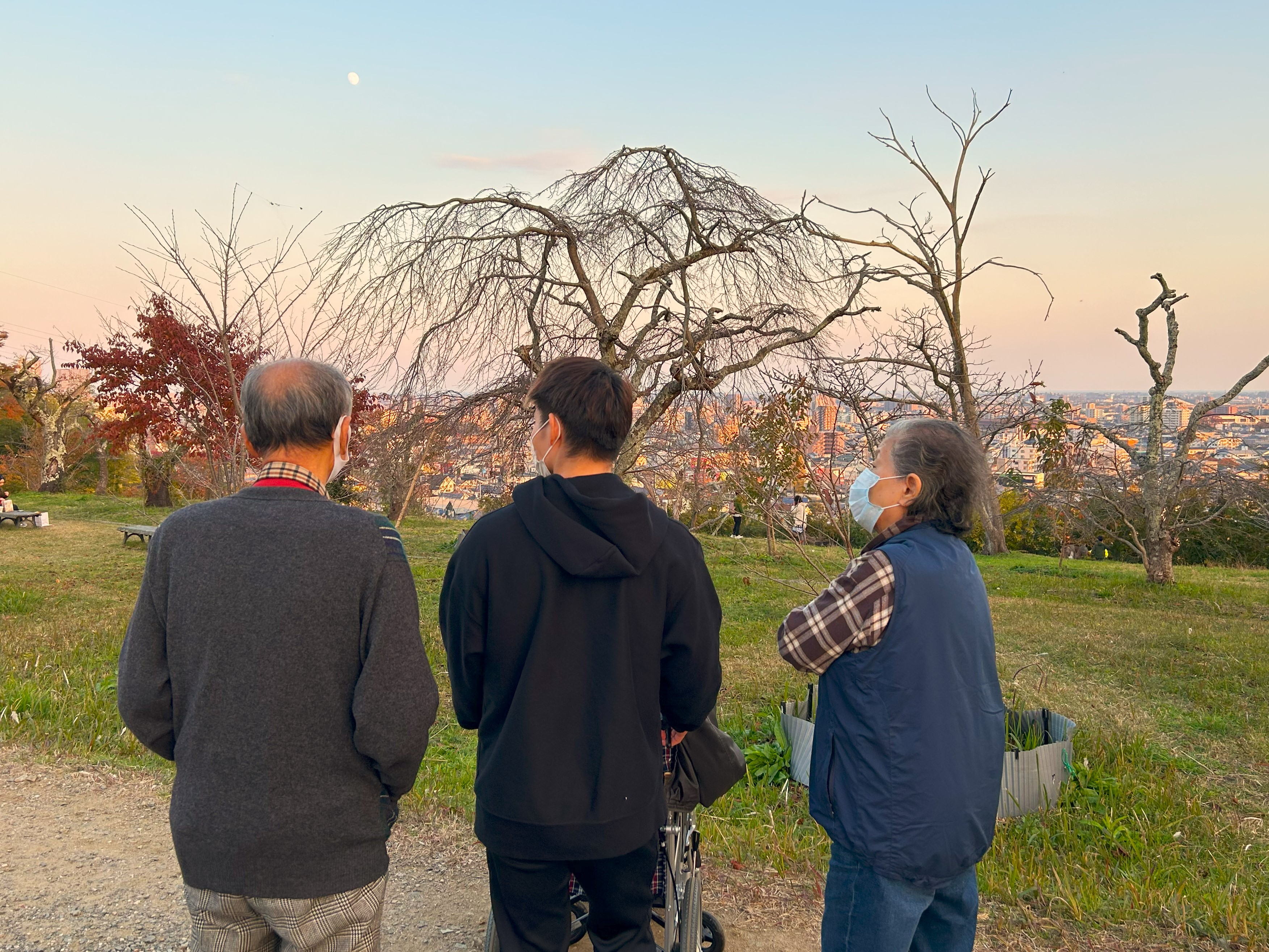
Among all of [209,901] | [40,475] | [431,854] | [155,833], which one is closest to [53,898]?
[155,833]

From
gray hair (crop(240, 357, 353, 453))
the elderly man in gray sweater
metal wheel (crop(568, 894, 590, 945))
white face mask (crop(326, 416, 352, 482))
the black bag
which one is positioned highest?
gray hair (crop(240, 357, 353, 453))

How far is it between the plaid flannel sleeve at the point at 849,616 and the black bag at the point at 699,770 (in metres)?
0.46

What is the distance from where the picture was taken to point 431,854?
12.3 ft

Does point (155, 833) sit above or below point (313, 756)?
below

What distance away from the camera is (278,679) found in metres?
1.72

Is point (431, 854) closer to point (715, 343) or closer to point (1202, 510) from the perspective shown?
point (715, 343)

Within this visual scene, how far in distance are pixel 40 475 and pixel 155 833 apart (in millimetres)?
29796

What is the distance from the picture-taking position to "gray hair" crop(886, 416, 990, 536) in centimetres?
216

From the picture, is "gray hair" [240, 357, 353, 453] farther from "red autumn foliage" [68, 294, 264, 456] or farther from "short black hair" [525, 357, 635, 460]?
"red autumn foliage" [68, 294, 264, 456]

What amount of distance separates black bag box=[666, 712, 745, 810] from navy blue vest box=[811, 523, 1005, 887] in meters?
0.39

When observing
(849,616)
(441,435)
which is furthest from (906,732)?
(441,435)

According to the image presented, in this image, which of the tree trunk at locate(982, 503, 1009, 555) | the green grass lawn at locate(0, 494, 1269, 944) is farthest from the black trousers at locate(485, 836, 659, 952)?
the tree trunk at locate(982, 503, 1009, 555)

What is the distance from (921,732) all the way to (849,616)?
319 mm

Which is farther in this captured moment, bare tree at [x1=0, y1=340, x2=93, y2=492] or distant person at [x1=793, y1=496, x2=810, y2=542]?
bare tree at [x1=0, y1=340, x2=93, y2=492]
